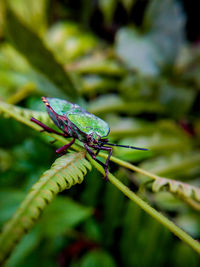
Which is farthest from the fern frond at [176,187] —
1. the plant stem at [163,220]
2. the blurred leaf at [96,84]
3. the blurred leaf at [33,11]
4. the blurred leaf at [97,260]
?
the blurred leaf at [33,11]

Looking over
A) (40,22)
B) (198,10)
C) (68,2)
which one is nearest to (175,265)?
(40,22)

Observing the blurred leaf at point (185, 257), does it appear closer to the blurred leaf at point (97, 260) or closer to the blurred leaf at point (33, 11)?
the blurred leaf at point (97, 260)

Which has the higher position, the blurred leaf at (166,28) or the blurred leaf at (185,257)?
the blurred leaf at (166,28)

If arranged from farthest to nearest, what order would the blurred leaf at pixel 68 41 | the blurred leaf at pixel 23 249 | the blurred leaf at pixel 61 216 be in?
the blurred leaf at pixel 68 41 → the blurred leaf at pixel 61 216 → the blurred leaf at pixel 23 249

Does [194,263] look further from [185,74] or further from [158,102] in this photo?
[185,74]

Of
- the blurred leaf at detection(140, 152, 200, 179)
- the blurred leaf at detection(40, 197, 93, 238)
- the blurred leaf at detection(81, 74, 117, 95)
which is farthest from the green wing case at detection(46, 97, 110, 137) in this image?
the blurred leaf at detection(81, 74, 117, 95)

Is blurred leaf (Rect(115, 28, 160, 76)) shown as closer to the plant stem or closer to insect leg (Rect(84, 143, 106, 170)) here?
insect leg (Rect(84, 143, 106, 170))
